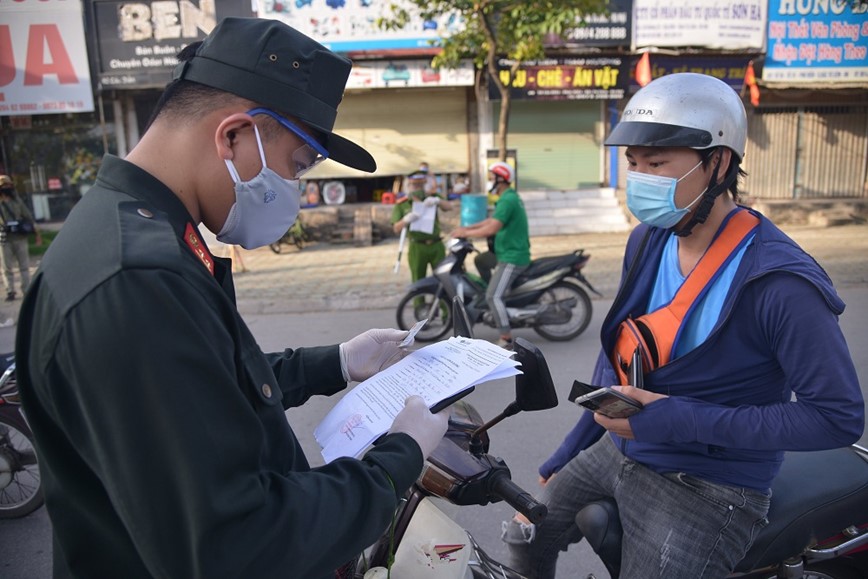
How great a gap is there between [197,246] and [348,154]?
1.57ft

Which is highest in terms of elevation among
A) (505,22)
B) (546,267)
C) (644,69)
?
(505,22)

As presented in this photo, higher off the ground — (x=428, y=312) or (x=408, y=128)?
(x=408, y=128)

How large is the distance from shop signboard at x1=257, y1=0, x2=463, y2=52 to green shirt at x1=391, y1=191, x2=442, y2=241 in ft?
24.0

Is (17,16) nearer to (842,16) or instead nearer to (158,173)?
(158,173)

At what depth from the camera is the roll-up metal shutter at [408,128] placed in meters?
15.1

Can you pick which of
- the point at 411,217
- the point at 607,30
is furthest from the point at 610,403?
the point at 607,30

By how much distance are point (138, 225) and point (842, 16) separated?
59.1 feet

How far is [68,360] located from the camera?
2.83 feet

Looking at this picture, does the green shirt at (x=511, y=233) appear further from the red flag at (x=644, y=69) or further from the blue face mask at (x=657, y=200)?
the red flag at (x=644, y=69)

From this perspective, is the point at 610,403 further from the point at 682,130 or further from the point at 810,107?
the point at 810,107

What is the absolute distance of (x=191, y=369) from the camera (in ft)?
2.88

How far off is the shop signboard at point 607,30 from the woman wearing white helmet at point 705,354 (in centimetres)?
1324

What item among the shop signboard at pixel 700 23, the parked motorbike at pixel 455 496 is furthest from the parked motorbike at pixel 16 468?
the shop signboard at pixel 700 23

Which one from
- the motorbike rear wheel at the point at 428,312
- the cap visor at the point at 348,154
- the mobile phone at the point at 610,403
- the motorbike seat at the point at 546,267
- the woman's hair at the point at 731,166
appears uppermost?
the cap visor at the point at 348,154
